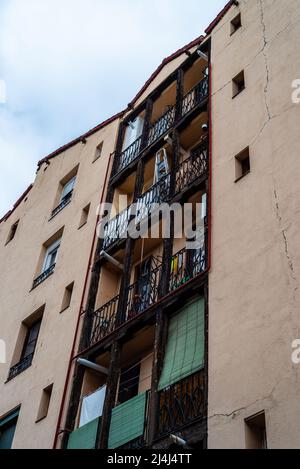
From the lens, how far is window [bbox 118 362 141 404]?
17.9 metres

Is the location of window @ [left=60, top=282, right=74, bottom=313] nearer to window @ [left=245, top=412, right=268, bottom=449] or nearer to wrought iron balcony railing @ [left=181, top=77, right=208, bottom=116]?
wrought iron balcony railing @ [left=181, top=77, right=208, bottom=116]

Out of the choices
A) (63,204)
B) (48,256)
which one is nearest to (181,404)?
(48,256)

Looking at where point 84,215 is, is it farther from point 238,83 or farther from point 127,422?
point 127,422

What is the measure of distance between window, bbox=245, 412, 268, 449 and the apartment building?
0.08 ft

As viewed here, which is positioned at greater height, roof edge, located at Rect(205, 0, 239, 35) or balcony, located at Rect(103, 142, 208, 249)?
roof edge, located at Rect(205, 0, 239, 35)

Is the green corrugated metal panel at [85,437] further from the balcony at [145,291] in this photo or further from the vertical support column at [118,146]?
the vertical support column at [118,146]

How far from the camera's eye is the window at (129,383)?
1788cm

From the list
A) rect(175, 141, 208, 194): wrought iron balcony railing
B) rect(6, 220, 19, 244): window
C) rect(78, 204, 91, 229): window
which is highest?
rect(6, 220, 19, 244): window

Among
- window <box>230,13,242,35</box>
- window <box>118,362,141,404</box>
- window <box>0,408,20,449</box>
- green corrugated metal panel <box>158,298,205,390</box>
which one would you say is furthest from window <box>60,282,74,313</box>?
window <box>230,13,242,35</box>

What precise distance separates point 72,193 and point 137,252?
22.0ft

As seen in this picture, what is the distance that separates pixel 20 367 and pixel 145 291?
5612 mm

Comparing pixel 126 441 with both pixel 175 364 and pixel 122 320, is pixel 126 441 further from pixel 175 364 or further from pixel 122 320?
pixel 122 320

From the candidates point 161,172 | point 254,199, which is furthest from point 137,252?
point 254,199

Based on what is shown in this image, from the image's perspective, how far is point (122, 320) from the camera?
1841 centimetres
